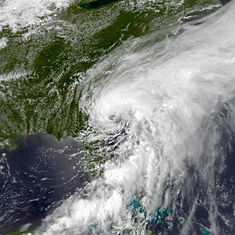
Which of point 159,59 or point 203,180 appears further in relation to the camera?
point 159,59

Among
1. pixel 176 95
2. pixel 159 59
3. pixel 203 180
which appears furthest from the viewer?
pixel 159 59

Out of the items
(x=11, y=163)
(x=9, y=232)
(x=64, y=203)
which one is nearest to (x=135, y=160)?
(x=64, y=203)

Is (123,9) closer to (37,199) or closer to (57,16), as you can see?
(57,16)

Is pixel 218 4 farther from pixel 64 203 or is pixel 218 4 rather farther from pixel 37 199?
pixel 37 199

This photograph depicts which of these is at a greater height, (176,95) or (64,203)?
(176,95)

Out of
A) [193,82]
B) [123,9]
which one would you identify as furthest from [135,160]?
[123,9]

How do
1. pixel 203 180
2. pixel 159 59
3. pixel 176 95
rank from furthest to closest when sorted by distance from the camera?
pixel 159 59
pixel 176 95
pixel 203 180

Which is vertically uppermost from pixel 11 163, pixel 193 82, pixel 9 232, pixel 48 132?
pixel 193 82
